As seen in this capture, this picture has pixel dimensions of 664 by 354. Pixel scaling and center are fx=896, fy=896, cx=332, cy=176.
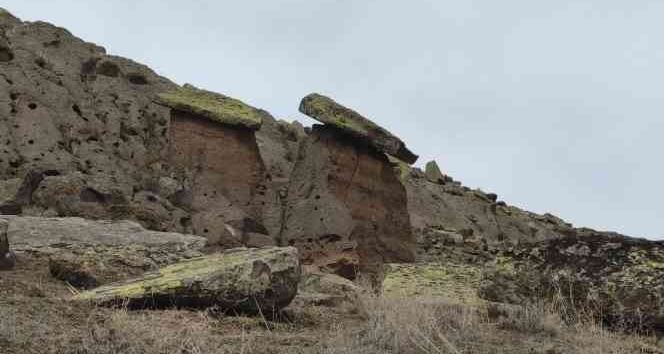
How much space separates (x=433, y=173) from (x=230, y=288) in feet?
109

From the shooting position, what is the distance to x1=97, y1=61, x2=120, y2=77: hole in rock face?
Answer: 3338cm

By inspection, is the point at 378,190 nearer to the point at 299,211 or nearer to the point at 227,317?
the point at 299,211

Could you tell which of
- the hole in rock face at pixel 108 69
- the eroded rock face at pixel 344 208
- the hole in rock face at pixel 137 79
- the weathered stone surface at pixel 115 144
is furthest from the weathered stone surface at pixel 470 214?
the hole in rock face at pixel 108 69

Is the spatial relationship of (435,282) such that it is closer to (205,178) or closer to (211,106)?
(205,178)

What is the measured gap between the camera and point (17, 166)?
23.5 meters

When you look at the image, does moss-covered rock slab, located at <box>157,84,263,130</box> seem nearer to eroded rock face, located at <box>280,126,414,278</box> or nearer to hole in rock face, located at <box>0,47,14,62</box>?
eroded rock face, located at <box>280,126,414,278</box>

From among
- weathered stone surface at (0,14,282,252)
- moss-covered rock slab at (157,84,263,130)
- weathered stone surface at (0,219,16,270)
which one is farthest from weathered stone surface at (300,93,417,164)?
weathered stone surface at (0,219,16,270)

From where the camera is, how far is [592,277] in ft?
26.0

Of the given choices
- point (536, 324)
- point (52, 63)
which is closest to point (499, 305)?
point (536, 324)

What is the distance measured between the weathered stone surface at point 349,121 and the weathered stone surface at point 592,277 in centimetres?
1046

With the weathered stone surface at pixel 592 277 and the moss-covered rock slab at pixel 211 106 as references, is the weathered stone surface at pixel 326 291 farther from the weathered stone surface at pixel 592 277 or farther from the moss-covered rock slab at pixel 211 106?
the moss-covered rock slab at pixel 211 106

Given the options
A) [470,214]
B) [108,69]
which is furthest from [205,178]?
[470,214]

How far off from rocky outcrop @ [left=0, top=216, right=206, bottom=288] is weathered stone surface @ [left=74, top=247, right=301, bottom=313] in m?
→ 2.25

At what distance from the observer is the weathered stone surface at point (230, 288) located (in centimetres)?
743
